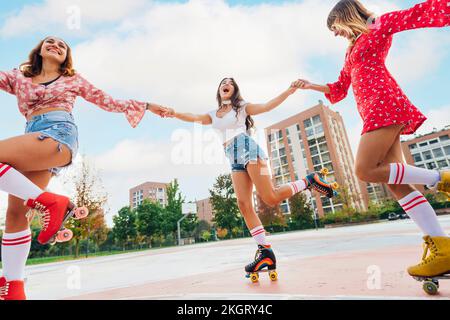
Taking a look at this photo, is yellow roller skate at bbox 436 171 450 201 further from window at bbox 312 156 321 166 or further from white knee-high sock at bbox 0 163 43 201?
window at bbox 312 156 321 166

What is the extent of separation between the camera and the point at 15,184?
155cm

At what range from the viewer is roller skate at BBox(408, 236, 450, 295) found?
1.51m

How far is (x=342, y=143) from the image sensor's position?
2207 inches

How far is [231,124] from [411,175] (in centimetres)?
174

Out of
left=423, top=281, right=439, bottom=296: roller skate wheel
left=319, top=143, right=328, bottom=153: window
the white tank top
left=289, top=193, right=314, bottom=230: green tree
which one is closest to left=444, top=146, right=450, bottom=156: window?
left=319, top=143, right=328, bottom=153: window

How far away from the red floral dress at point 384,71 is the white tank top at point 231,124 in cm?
117

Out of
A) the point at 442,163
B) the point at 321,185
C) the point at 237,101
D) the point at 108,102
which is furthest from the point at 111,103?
the point at 442,163

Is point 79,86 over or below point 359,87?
over

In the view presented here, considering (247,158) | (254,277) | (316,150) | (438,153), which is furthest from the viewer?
(438,153)

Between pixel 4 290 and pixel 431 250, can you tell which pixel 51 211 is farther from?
pixel 431 250

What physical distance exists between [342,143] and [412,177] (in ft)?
194

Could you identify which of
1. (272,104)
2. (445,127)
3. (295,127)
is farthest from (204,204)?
(272,104)

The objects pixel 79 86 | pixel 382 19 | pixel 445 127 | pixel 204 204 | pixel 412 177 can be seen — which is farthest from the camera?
pixel 204 204
